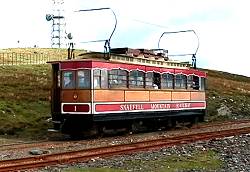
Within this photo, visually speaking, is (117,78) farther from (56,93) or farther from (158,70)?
(158,70)

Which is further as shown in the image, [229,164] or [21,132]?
[21,132]

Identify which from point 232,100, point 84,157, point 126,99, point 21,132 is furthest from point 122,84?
point 232,100

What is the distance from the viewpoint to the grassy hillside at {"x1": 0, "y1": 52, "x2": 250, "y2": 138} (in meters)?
26.7

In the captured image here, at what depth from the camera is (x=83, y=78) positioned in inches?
877

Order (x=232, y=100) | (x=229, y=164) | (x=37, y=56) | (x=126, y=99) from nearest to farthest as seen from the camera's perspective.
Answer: (x=229, y=164) → (x=126, y=99) → (x=232, y=100) → (x=37, y=56)

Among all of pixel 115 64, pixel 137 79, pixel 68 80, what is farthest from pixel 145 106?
pixel 68 80

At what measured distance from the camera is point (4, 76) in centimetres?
4112

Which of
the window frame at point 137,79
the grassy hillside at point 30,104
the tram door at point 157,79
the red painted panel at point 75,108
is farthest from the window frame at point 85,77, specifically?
the tram door at point 157,79

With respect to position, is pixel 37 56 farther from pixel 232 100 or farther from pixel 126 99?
pixel 126 99

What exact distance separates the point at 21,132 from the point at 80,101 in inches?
181

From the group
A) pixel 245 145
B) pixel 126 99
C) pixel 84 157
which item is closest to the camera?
pixel 84 157

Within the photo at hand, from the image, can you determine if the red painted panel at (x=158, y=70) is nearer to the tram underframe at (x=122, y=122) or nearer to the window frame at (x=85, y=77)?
the tram underframe at (x=122, y=122)

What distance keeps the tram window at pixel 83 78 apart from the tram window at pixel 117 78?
1.07m

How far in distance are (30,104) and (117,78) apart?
34.9ft
